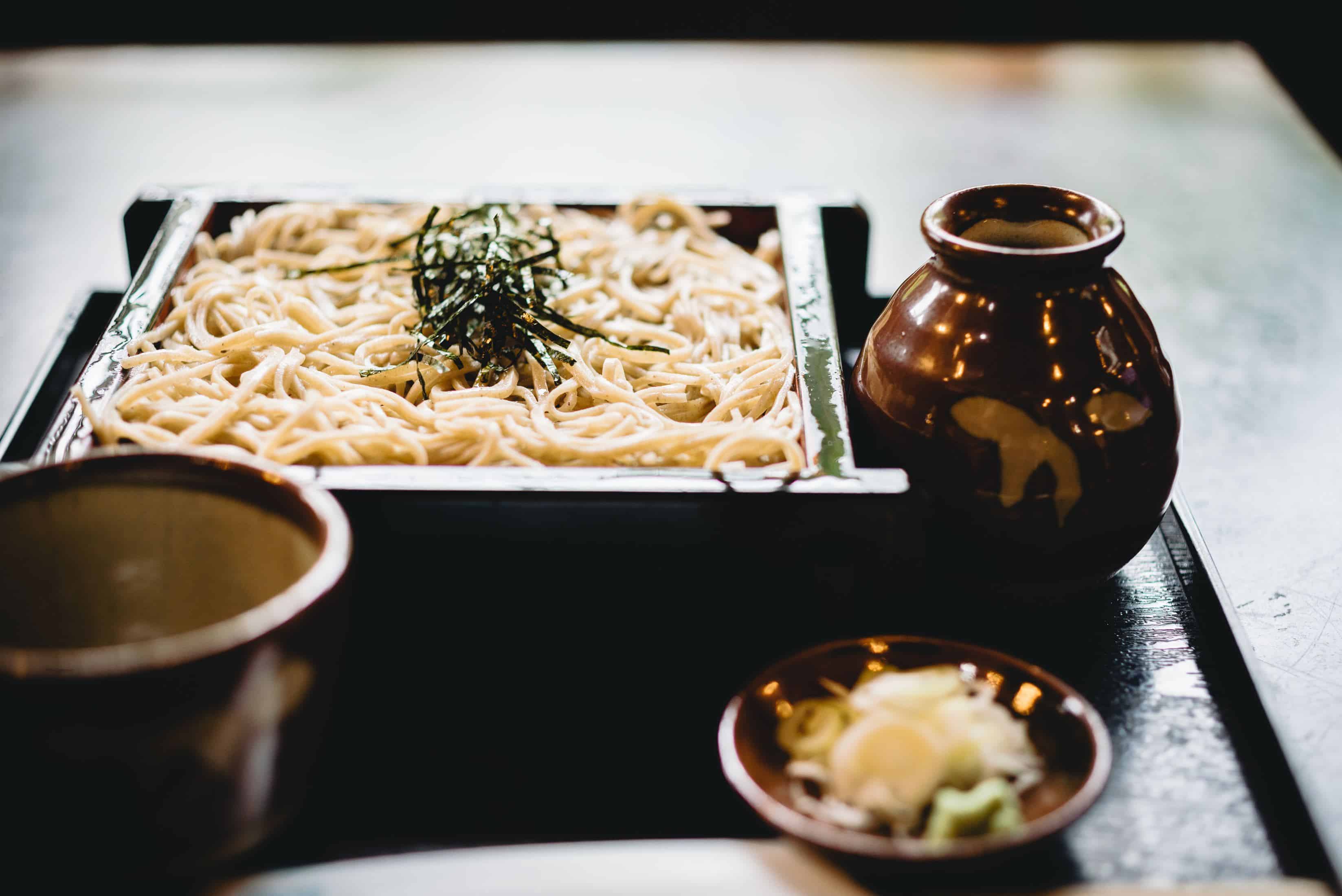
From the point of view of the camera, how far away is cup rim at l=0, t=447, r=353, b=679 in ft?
3.00

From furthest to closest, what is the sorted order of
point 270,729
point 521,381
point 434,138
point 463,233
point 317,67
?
point 317,67 → point 434,138 → point 463,233 → point 521,381 → point 270,729

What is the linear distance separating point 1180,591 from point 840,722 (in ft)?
2.02


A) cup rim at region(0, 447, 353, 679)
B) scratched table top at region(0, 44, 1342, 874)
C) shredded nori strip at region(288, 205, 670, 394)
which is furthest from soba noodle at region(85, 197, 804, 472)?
scratched table top at region(0, 44, 1342, 874)

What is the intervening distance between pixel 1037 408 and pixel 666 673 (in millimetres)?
506

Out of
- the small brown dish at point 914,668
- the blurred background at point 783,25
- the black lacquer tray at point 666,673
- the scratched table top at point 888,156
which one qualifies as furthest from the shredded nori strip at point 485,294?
the blurred background at point 783,25

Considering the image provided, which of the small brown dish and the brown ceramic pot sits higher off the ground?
the brown ceramic pot

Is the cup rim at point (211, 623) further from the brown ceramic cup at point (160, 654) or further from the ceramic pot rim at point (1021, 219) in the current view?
the ceramic pot rim at point (1021, 219)

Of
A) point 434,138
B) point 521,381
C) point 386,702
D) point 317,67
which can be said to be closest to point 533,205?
point 521,381

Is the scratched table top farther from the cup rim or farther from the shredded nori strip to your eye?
the cup rim

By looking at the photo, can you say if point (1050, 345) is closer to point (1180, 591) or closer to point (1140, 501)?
point (1140, 501)

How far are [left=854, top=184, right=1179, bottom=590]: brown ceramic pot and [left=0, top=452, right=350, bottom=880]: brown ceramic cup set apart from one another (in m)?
0.67

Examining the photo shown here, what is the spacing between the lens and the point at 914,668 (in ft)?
4.08

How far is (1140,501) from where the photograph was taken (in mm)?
1370

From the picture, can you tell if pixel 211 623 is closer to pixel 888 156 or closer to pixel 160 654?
pixel 160 654
